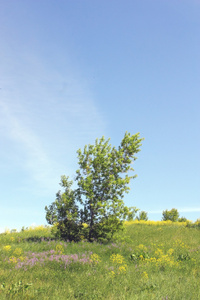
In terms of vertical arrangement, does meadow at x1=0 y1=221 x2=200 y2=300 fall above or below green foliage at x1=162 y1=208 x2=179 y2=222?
below

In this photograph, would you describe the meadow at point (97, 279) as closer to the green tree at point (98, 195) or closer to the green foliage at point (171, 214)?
the green tree at point (98, 195)

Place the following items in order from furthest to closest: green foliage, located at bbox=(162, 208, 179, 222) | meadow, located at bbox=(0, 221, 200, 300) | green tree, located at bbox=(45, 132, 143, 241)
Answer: green foliage, located at bbox=(162, 208, 179, 222) < green tree, located at bbox=(45, 132, 143, 241) < meadow, located at bbox=(0, 221, 200, 300)

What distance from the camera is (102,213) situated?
14555 mm

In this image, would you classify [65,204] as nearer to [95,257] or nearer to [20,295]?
[95,257]

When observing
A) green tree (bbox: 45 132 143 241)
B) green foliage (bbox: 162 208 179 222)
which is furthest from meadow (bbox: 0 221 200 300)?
green foliage (bbox: 162 208 179 222)

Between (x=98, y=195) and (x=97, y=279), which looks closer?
(x=97, y=279)

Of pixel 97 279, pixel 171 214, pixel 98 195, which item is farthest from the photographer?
pixel 171 214

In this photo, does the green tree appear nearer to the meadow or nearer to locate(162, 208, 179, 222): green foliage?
the meadow

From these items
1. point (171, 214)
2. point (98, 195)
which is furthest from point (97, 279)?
point (171, 214)

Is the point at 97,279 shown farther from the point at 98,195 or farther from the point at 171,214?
the point at 171,214

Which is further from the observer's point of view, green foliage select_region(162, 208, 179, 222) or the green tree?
green foliage select_region(162, 208, 179, 222)

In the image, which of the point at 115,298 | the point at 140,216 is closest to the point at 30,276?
the point at 115,298

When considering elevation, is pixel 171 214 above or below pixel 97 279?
above

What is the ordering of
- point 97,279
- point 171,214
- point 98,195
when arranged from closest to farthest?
point 97,279, point 98,195, point 171,214
